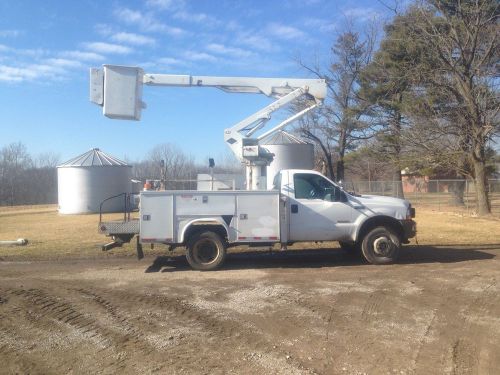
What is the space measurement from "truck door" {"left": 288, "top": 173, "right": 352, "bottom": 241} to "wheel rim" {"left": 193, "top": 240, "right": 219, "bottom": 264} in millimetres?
1680

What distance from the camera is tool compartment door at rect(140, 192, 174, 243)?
400 inches

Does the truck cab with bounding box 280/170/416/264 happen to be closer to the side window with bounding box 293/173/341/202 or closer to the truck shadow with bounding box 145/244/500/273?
the side window with bounding box 293/173/341/202

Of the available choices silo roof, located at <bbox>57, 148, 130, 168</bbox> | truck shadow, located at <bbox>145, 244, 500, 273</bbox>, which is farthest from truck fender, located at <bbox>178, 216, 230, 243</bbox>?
silo roof, located at <bbox>57, 148, 130, 168</bbox>

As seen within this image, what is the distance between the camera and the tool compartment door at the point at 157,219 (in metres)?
10.2

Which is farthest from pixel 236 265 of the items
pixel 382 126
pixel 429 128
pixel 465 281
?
pixel 382 126

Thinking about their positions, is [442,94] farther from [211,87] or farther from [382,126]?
[211,87]

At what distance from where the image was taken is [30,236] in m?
18.4

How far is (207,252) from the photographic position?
1050 cm

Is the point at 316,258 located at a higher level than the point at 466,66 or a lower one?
lower

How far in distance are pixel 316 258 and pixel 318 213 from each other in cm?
184

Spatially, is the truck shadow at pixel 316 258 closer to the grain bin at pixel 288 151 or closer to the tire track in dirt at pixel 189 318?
the tire track in dirt at pixel 189 318

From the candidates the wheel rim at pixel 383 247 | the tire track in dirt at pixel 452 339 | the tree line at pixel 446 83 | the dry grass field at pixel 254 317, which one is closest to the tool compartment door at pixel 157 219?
the dry grass field at pixel 254 317

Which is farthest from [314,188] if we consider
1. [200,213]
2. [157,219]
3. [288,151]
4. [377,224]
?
[288,151]

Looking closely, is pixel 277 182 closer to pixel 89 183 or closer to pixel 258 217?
pixel 258 217
